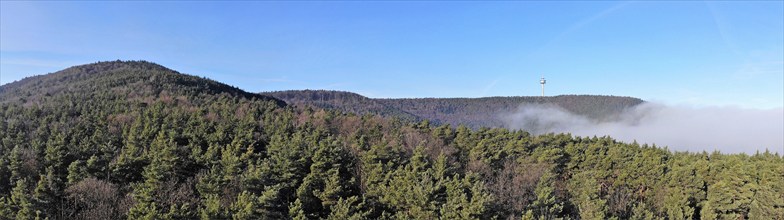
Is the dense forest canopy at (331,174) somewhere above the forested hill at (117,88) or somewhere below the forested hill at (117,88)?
below

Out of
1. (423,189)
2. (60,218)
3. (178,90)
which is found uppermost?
(178,90)

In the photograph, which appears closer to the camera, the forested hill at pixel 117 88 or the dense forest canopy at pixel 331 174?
the dense forest canopy at pixel 331 174

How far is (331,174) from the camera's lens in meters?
40.2

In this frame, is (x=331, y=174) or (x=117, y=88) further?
(x=117, y=88)

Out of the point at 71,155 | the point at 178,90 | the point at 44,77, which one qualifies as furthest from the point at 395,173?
the point at 44,77

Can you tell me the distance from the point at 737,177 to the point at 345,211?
46775 millimetres

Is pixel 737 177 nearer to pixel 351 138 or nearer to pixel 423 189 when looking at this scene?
pixel 423 189

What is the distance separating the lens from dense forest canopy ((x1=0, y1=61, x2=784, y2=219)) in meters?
34.5

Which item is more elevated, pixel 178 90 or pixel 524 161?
pixel 178 90

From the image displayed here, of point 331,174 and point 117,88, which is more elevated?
point 117,88

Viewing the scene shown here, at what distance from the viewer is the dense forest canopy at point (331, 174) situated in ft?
113

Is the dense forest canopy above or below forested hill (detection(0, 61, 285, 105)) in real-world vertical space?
below

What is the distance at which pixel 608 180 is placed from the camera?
2328 inches

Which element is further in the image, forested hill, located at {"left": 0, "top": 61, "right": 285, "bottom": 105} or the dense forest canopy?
forested hill, located at {"left": 0, "top": 61, "right": 285, "bottom": 105}
